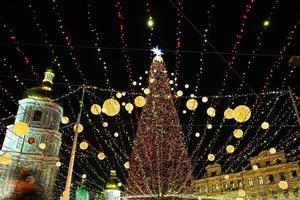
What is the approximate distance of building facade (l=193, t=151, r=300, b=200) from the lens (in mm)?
35362

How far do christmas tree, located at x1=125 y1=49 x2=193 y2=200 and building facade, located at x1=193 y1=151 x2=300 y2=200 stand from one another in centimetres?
1353

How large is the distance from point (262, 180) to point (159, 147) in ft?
76.9

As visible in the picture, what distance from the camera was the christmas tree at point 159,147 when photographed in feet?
60.9

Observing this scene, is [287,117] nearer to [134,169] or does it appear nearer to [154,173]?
[154,173]

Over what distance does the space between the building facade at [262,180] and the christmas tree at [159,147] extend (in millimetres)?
13528

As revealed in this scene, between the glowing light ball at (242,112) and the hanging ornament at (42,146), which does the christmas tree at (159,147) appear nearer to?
the glowing light ball at (242,112)

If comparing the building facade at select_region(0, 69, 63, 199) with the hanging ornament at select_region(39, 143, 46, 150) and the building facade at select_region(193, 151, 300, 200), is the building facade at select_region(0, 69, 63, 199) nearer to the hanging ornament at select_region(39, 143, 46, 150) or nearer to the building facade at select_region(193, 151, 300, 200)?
the hanging ornament at select_region(39, 143, 46, 150)

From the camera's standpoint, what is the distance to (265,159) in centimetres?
3819

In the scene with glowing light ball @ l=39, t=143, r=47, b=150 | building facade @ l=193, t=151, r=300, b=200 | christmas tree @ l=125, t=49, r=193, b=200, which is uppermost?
glowing light ball @ l=39, t=143, r=47, b=150

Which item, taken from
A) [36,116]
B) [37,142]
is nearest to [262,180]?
[37,142]

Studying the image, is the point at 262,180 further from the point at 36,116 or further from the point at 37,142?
the point at 36,116

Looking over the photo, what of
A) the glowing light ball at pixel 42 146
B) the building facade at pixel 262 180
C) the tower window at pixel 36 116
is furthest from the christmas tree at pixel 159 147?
the tower window at pixel 36 116

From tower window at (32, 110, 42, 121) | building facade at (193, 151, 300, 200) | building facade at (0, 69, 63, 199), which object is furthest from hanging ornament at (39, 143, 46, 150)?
building facade at (193, 151, 300, 200)

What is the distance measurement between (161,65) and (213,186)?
2845cm
